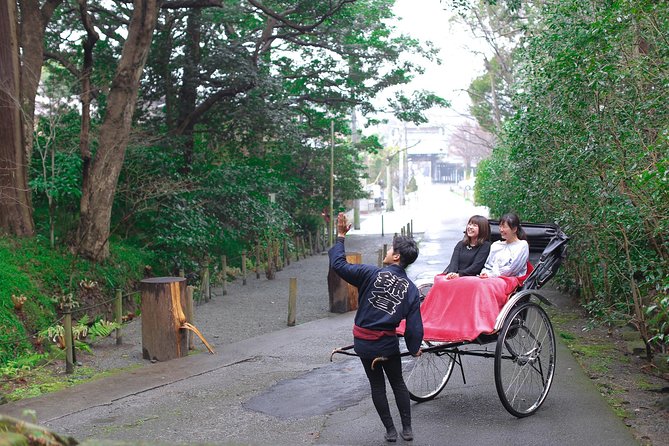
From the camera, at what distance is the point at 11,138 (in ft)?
42.6

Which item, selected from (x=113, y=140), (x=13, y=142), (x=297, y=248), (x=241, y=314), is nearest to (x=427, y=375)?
(x=241, y=314)

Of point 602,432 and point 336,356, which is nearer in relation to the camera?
point 602,432

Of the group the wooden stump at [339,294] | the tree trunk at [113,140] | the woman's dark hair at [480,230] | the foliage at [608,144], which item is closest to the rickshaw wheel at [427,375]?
the woman's dark hair at [480,230]

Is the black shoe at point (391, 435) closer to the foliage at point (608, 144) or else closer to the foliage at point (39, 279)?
the foliage at point (608, 144)

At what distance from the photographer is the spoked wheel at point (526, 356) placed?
6.51 m

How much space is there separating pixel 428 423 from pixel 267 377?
9.20 ft

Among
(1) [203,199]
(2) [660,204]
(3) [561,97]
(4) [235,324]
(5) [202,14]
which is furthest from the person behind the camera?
(5) [202,14]

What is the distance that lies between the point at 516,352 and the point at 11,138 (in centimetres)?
980

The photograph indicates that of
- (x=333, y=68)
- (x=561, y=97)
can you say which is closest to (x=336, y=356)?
(x=561, y=97)

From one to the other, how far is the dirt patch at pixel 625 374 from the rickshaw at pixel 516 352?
792 millimetres

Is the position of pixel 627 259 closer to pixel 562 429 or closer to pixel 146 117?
pixel 562 429

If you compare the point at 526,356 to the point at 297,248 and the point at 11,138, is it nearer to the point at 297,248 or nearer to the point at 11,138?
the point at 11,138

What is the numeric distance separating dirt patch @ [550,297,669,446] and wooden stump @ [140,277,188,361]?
16.9 feet

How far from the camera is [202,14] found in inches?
780
